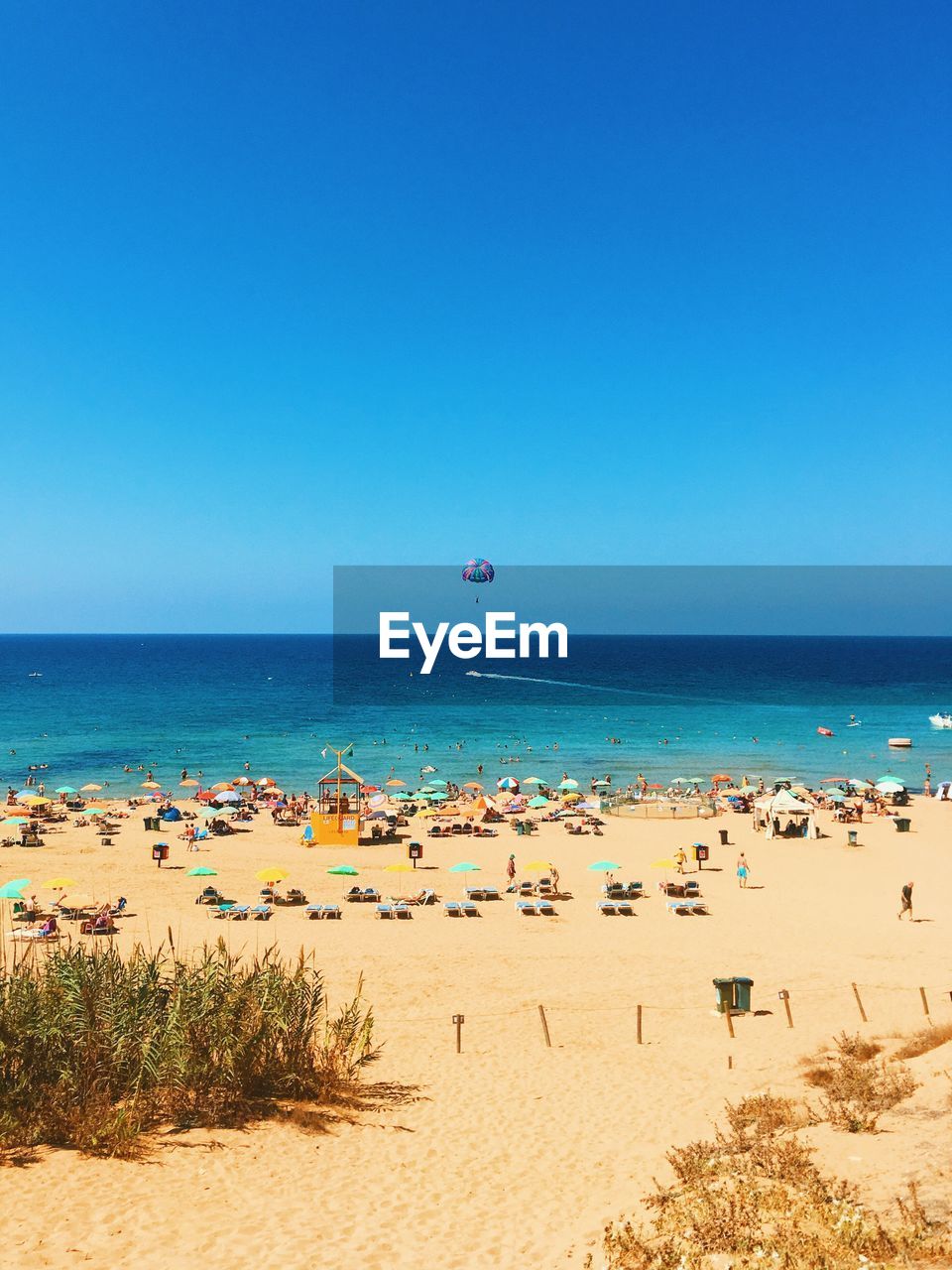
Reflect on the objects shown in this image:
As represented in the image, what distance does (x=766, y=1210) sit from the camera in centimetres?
733

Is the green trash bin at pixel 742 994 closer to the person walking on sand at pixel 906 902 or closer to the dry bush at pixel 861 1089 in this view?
the dry bush at pixel 861 1089

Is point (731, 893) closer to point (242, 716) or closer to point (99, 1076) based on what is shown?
point (99, 1076)

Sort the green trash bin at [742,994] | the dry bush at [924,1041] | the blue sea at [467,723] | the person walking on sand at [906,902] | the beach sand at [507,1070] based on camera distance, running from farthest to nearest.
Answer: the blue sea at [467,723] → the person walking on sand at [906,902] → the green trash bin at [742,994] → the dry bush at [924,1041] → the beach sand at [507,1070]

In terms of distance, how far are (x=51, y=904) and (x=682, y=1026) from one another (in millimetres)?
16474

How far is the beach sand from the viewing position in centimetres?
779

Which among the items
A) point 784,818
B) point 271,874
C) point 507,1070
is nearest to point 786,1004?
point 507,1070

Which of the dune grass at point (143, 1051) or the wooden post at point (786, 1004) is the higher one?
the dune grass at point (143, 1051)

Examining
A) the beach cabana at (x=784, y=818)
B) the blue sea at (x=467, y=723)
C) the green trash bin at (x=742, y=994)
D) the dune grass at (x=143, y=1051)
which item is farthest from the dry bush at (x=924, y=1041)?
the blue sea at (x=467, y=723)

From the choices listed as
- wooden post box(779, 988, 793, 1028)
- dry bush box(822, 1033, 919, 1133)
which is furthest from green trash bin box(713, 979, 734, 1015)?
dry bush box(822, 1033, 919, 1133)

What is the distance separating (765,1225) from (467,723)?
214ft

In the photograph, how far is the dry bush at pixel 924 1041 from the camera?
11930mm

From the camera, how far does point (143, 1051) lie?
31.8ft

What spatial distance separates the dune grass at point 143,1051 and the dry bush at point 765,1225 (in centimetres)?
477

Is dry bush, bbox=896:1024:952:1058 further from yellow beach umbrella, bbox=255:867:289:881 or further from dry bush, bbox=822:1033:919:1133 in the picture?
yellow beach umbrella, bbox=255:867:289:881
